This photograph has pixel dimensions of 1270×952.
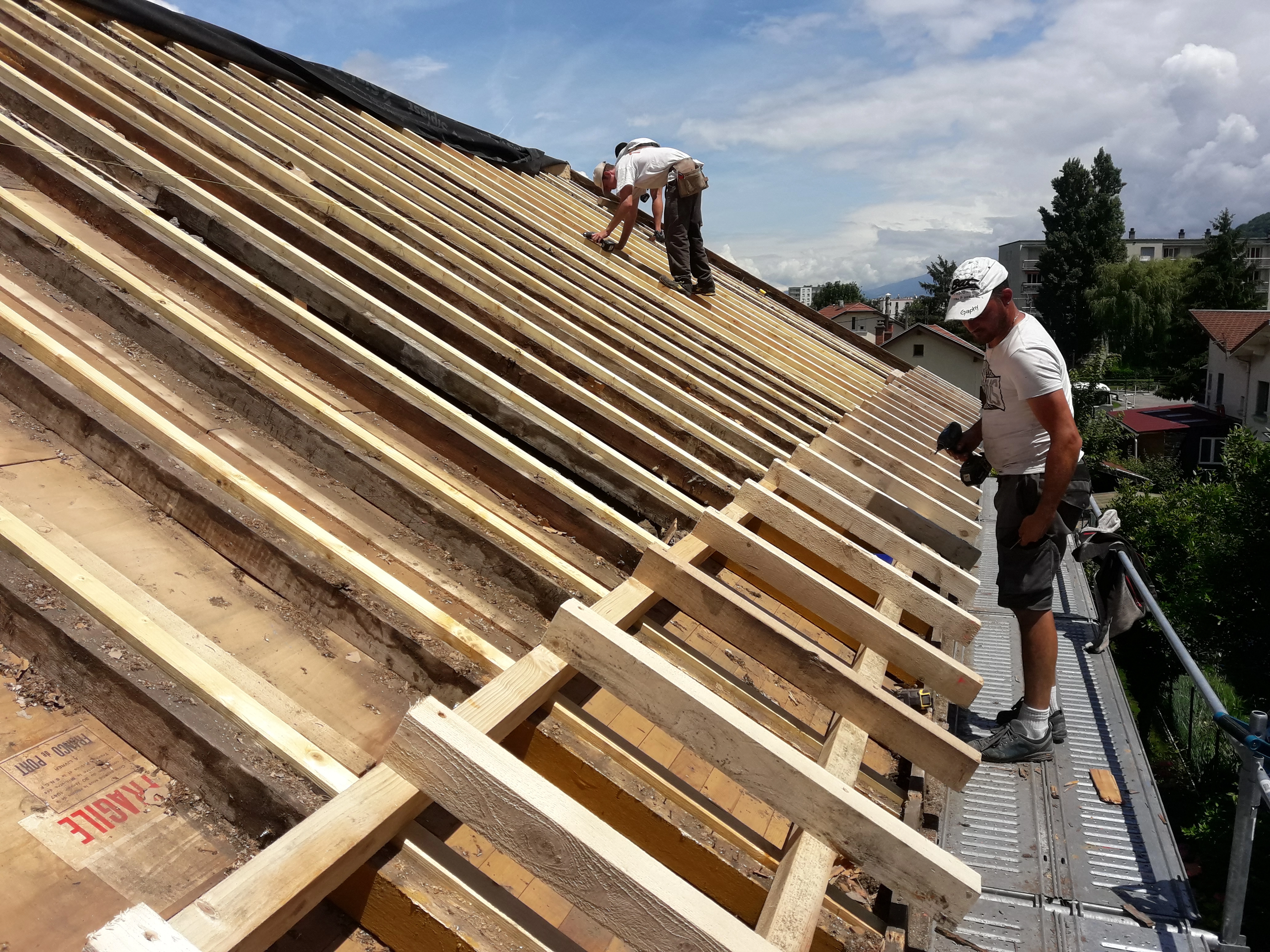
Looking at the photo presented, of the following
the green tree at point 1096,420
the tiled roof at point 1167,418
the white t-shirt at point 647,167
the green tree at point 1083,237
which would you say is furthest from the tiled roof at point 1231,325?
the white t-shirt at point 647,167

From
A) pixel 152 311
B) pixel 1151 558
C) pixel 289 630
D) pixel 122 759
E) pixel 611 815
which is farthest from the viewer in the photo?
pixel 1151 558

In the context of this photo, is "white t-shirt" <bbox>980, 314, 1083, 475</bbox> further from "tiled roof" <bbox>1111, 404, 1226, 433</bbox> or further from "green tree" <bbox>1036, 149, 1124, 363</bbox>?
"green tree" <bbox>1036, 149, 1124, 363</bbox>

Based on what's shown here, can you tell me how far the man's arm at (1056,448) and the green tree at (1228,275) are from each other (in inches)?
2195

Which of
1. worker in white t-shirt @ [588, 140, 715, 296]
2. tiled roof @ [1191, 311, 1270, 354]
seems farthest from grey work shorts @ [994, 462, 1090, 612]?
tiled roof @ [1191, 311, 1270, 354]

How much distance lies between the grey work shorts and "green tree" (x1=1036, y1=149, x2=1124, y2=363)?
59.6m

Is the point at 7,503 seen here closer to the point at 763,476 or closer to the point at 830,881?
the point at 830,881

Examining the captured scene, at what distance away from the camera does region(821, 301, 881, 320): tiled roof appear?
70875 mm

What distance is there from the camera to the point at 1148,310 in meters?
50.7

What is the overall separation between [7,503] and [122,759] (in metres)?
0.78

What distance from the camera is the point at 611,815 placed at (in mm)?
1747

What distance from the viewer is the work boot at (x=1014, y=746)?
3396 millimetres

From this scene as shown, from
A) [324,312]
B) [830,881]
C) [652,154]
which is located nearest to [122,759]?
[830,881]

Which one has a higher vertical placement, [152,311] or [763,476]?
[152,311]

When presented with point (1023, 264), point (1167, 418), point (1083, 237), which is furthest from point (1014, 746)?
point (1023, 264)
